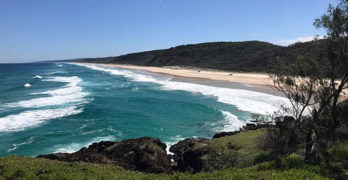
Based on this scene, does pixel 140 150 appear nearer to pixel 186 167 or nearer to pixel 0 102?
pixel 186 167

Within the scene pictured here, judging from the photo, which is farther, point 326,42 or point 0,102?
point 0,102

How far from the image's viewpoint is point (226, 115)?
27.6 m

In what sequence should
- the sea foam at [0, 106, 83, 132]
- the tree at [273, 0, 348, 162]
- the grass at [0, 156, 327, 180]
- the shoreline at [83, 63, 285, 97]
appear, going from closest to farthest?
the grass at [0, 156, 327, 180]
the tree at [273, 0, 348, 162]
the sea foam at [0, 106, 83, 132]
the shoreline at [83, 63, 285, 97]

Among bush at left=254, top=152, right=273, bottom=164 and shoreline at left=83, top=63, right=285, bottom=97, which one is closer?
bush at left=254, top=152, right=273, bottom=164

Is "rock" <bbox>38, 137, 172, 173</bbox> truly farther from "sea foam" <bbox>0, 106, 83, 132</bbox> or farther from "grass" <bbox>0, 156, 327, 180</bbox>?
"sea foam" <bbox>0, 106, 83, 132</bbox>

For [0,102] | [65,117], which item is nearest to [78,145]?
[65,117]

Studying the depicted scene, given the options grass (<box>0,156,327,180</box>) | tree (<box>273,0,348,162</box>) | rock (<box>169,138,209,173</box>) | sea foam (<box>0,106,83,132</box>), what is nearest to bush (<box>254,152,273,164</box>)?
tree (<box>273,0,348,162</box>)

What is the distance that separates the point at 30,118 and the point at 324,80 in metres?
28.6

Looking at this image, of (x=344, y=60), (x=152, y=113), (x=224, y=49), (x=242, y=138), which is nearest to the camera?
(x=344, y=60)

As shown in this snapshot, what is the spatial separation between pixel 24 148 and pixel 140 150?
10.6m

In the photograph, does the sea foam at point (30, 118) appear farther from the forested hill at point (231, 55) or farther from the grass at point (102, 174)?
the forested hill at point (231, 55)

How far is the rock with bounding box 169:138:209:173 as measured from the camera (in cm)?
1370

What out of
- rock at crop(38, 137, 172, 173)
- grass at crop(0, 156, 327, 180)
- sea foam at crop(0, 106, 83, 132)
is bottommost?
sea foam at crop(0, 106, 83, 132)

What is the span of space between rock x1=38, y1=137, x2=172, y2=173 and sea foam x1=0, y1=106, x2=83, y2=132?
498 inches
